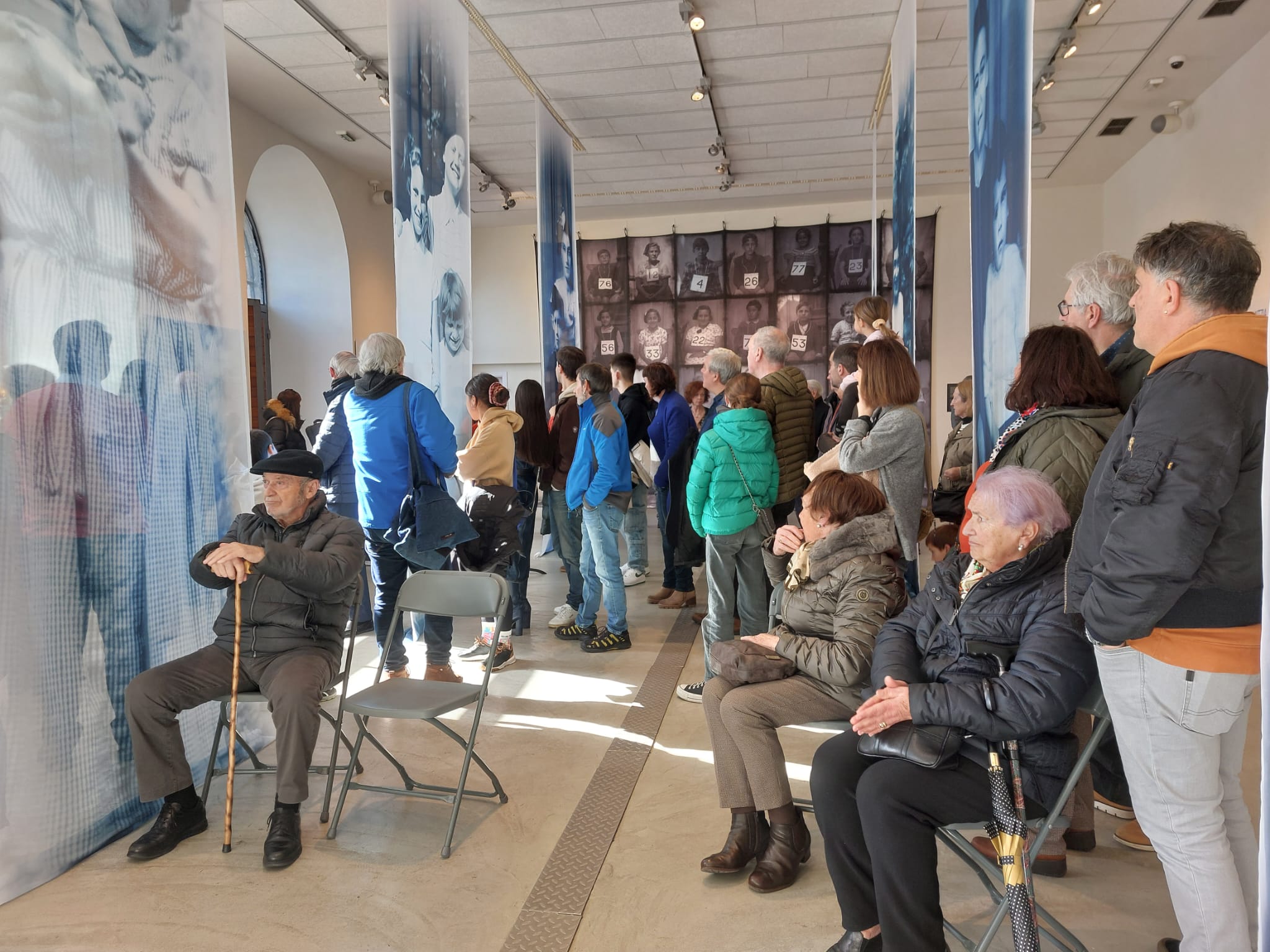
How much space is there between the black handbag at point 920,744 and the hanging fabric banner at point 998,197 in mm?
1653

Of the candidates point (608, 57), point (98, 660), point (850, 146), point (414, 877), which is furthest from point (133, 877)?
point (850, 146)

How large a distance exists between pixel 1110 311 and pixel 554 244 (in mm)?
5885

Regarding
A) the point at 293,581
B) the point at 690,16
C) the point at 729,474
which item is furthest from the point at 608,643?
the point at 690,16

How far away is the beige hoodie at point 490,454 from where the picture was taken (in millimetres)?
4793

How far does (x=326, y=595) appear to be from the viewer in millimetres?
3174

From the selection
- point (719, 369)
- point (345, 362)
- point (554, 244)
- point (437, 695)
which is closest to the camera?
point (437, 695)

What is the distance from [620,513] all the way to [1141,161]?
8256 millimetres

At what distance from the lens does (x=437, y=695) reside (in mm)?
3078

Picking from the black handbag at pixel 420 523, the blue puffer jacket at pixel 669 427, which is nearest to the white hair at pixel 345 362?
the black handbag at pixel 420 523

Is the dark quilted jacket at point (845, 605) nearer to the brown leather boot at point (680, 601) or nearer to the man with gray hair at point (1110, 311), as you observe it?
the man with gray hair at point (1110, 311)

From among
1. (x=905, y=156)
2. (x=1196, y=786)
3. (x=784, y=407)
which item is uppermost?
(x=905, y=156)

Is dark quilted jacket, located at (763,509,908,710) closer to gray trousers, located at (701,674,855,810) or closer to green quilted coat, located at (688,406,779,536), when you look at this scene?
gray trousers, located at (701,674,855,810)

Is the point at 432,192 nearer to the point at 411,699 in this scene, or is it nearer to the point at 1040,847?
the point at 411,699

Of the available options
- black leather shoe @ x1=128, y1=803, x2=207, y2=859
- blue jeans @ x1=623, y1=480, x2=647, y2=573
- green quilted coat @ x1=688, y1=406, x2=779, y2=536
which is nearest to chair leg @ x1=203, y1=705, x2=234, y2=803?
black leather shoe @ x1=128, y1=803, x2=207, y2=859
